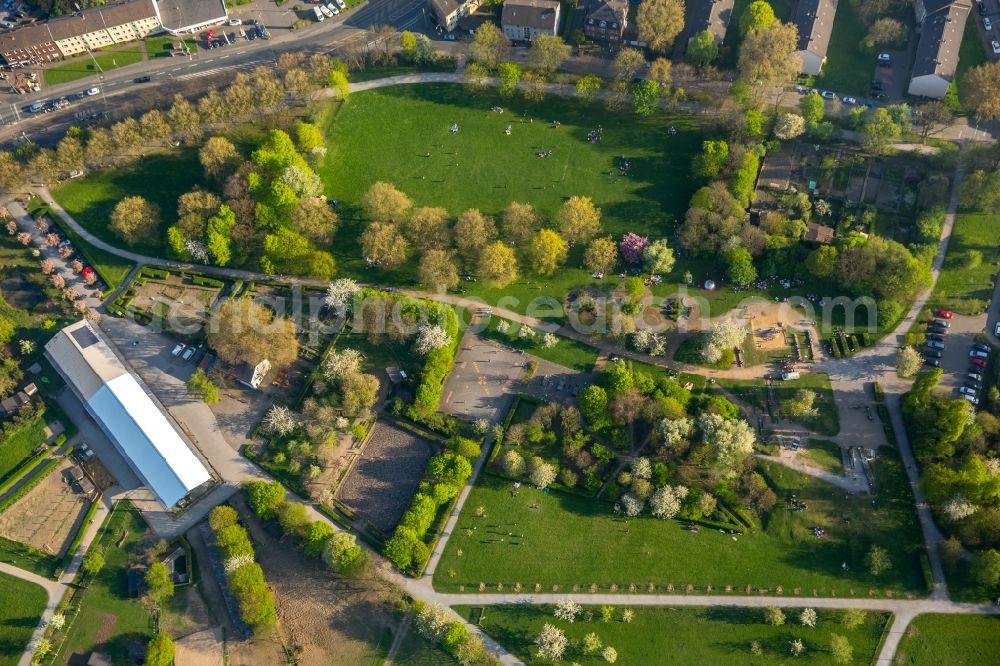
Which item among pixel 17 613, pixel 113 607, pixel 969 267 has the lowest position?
pixel 17 613

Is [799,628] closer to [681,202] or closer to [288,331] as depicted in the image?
[681,202]

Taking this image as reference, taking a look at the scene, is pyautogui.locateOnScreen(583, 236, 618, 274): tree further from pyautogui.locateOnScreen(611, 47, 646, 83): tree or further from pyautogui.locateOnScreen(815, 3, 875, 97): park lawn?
pyautogui.locateOnScreen(815, 3, 875, 97): park lawn

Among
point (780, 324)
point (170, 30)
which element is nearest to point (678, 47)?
point (780, 324)

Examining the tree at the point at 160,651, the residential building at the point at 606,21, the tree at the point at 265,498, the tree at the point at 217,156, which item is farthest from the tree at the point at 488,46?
the tree at the point at 160,651

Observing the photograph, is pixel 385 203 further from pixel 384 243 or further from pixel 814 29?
pixel 814 29

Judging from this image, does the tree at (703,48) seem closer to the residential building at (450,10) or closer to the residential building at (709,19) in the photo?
the residential building at (709,19)

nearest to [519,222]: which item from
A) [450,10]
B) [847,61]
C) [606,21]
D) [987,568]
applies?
[606,21]
